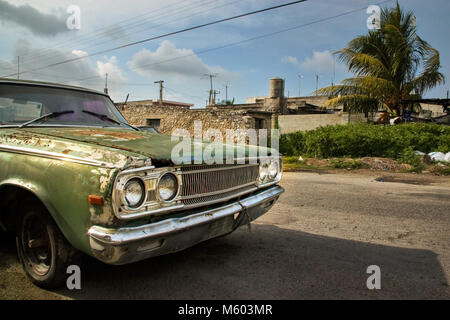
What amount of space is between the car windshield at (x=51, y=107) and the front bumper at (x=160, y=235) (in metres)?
1.59

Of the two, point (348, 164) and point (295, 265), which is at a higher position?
point (348, 164)

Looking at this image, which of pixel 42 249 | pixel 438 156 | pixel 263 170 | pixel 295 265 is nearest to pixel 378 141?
pixel 438 156

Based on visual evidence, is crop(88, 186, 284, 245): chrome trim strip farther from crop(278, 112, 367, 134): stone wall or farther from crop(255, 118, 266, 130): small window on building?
crop(278, 112, 367, 134): stone wall

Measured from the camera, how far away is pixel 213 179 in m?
2.62

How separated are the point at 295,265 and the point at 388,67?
609 inches

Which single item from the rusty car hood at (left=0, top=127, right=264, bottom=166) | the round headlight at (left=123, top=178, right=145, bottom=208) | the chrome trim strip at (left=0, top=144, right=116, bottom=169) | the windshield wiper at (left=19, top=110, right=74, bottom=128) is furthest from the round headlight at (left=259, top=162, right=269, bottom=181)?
the windshield wiper at (left=19, top=110, right=74, bottom=128)

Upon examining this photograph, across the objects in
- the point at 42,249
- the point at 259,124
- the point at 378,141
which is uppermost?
the point at 259,124

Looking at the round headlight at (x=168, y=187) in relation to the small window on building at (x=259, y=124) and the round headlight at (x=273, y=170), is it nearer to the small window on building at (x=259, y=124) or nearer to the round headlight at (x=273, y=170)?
the round headlight at (x=273, y=170)

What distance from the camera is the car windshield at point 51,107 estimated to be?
3117 millimetres

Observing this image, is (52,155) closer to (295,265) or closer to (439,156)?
(295,265)

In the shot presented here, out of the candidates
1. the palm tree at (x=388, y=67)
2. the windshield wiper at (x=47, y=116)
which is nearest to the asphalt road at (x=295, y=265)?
the windshield wiper at (x=47, y=116)
